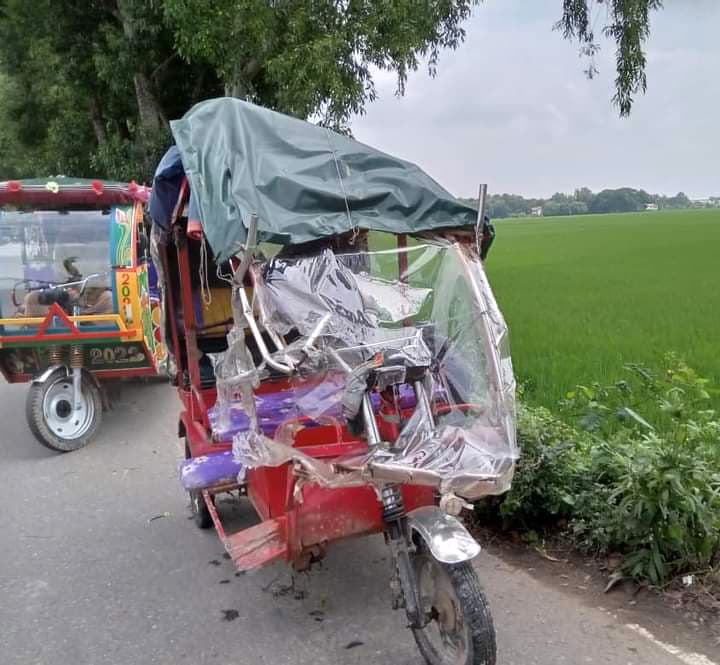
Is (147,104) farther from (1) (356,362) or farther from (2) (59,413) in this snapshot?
(1) (356,362)

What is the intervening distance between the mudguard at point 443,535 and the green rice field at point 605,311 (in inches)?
117

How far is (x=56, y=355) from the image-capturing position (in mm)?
6590

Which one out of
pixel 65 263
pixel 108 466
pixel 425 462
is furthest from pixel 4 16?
pixel 425 462

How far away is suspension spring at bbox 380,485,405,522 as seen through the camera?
2811mm

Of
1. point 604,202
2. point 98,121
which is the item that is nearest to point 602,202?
point 604,202

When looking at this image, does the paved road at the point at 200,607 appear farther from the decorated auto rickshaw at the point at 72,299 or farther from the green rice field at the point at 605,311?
the green rice field at the point at 605,311

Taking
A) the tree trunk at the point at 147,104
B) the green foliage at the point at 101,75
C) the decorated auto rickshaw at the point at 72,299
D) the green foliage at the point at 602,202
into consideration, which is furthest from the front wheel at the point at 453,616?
the green foliage at the point at 602,202

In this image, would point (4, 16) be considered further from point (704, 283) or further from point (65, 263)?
point (704, 283)

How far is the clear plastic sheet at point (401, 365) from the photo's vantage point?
8.97ft

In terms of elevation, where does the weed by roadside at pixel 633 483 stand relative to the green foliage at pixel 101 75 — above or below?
below

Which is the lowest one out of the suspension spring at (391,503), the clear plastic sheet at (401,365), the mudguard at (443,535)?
the mudguard at (443,535)

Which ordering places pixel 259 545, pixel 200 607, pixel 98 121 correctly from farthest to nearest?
1. pixel 98 121
2. pixel 200 607
3. pixel 259 545

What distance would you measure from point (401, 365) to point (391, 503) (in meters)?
0.52

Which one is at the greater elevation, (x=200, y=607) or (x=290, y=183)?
(x=290, y=183)
